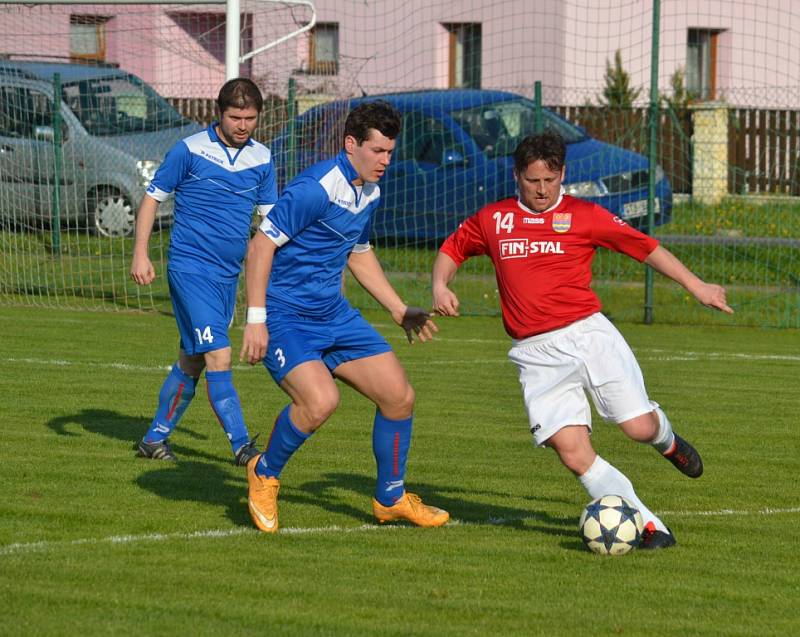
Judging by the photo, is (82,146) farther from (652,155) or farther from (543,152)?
(543,152)

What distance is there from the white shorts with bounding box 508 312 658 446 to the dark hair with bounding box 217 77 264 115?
93.8 inches

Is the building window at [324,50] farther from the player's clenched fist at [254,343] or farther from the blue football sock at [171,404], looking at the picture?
the player's clenched fist at [254,343]

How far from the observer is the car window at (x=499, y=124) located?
1692 cm

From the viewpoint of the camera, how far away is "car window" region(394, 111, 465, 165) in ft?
56.8

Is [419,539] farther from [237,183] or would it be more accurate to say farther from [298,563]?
[237,183]

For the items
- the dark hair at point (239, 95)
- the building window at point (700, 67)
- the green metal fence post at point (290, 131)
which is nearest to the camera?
the dark hair at point (239, 95)

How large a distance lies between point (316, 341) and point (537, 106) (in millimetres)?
9918

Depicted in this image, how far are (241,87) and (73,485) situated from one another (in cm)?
225

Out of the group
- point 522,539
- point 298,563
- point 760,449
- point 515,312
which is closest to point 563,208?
point 515,312

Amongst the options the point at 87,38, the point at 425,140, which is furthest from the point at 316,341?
the point at 87,38

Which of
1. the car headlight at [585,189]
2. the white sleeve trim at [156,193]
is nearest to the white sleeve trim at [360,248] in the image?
the white sleeve trim at [156,193]

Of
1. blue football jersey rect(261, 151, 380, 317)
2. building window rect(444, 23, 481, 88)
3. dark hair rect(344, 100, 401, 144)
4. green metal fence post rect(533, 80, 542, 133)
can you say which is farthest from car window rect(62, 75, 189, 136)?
dark hair rect(344, 100, 401, 144)

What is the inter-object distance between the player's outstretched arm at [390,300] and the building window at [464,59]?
20147 mm

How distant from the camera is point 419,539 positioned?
6.39m
